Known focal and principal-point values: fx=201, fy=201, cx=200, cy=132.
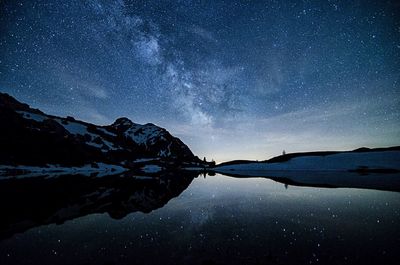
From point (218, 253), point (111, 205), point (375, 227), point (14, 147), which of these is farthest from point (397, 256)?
point (14, 147)

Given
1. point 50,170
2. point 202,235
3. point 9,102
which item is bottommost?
point 202,235

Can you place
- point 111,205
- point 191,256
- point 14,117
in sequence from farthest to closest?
point 14,117 < point 111,205 < point 191,256

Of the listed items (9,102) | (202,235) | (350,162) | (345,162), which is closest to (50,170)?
(202,235)

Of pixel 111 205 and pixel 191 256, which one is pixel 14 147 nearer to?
pixel 111 205

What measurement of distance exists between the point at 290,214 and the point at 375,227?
5186 millimetres

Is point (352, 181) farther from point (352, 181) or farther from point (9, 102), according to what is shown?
point (9, 102)

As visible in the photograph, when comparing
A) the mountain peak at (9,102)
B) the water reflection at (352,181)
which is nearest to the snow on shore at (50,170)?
the water reflection at (352,181)

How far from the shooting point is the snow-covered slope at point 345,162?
70812mm

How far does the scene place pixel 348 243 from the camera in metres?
9.27

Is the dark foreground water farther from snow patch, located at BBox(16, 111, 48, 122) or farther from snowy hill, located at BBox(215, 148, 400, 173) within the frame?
snow patch, located at BBox(16, 111, 48, 122)

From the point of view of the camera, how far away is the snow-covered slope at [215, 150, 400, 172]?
7081 cm

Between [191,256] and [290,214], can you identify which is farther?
[290,214]

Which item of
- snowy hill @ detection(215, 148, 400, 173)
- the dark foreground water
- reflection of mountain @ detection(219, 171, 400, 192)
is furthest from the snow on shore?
snowy hill @ detection(215, 148, 400, 173)

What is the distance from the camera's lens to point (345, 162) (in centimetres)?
8056
